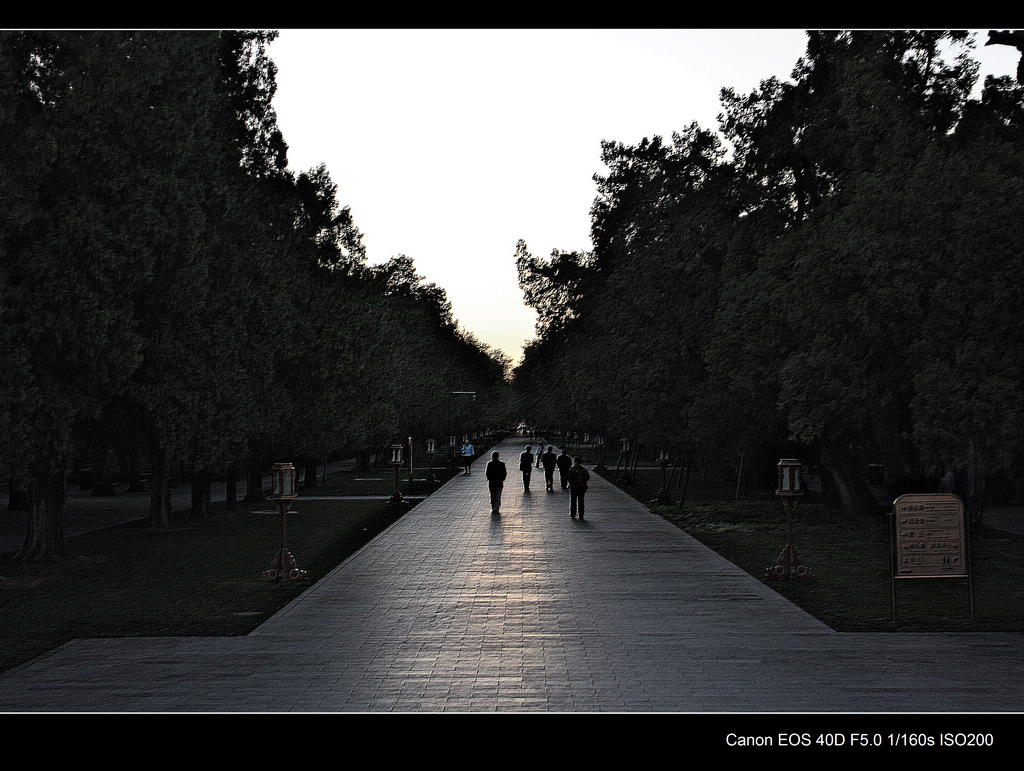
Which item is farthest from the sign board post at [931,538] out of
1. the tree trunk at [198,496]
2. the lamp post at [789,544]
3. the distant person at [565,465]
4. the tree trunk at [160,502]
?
the distant person at [565,465]

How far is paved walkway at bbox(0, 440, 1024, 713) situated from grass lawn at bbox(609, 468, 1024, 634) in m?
0.74

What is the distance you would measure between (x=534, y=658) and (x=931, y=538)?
17.0 feet

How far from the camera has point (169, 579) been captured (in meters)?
16.2

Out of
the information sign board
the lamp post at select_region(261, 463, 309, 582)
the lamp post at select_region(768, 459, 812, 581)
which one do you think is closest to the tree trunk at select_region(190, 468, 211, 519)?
the lamp post at select_region(261, 463, 309, 582)

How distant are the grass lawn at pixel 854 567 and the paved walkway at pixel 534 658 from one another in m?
0.74

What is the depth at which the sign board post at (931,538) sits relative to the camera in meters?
12.1

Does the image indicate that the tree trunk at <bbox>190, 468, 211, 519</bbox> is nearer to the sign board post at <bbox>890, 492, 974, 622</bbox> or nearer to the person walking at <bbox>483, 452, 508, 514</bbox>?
the person walking at <bbox>483, 452, 508, 514</bbox>

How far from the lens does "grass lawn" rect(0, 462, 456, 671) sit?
12.1 meters

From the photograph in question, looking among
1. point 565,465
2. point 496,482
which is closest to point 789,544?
point 496,482

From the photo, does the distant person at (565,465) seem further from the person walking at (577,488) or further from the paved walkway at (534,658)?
the paved walkway at (534,658)

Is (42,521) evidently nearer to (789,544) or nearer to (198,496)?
(198,496)
